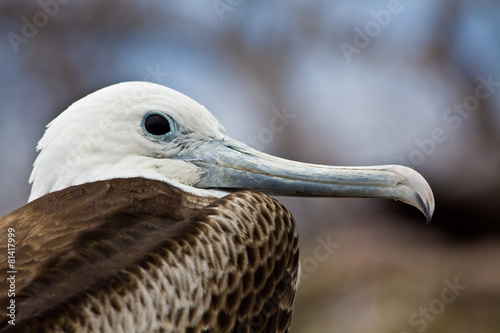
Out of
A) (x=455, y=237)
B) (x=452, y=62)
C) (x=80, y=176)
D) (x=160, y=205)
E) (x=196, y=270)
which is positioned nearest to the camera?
(x=196, y=270)

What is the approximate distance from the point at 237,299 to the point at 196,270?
145mm

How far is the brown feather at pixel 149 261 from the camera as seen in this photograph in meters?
1.37

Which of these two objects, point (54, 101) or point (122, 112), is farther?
point (54, 101)

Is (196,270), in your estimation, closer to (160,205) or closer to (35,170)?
(160,205)

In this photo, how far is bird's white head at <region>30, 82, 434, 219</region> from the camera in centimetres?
184

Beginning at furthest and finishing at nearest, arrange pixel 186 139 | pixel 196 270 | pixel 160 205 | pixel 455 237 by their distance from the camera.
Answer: pixel 455 237
pixel 186 139
pixel 160 205
pixel 196 270

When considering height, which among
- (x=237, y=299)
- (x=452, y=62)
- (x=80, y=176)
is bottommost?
(x=237, y=299)

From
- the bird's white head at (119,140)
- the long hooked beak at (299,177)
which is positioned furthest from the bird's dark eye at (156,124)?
the long hooked beak at (299,177)

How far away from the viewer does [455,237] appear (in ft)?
15.6

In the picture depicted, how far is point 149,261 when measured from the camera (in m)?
1.46

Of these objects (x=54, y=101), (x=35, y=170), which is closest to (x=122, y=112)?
(x=35, y=170)

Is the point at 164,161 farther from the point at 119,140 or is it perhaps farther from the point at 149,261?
the point at 149,261

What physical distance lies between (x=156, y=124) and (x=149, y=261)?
0.56 meters

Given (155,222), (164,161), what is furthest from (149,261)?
(164,161)
